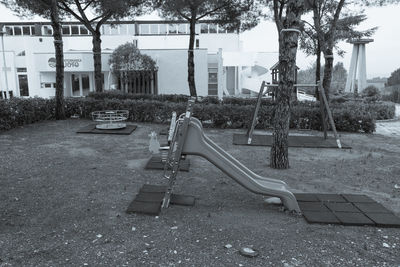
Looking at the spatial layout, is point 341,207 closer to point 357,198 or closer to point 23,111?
point 357,198

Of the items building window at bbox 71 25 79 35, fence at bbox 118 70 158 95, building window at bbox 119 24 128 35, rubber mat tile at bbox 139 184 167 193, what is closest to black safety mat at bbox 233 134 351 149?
rubber mat tile at bbox 139 184 167 193

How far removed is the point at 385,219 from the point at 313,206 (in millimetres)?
815

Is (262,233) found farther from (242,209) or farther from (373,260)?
(373,260)

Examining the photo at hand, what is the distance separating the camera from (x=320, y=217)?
13.6ft

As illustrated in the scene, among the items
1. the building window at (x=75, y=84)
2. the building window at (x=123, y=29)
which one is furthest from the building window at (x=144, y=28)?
the building window at (x=75, y=84)

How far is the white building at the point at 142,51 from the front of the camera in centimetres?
2317

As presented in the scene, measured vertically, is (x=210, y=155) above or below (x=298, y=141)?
above

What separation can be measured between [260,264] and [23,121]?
9.62 m

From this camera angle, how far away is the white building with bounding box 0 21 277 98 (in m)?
23.2

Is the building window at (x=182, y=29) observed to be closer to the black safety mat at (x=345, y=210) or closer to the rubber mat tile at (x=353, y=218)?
the black safety mat at (x=345, y=210)

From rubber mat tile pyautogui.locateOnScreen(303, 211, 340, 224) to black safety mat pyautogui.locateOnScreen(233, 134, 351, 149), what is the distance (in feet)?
14.5

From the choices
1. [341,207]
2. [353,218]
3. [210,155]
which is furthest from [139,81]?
[353,218]

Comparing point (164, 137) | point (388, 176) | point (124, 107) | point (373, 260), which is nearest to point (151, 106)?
point (124, 107)

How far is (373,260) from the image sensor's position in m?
3.23
